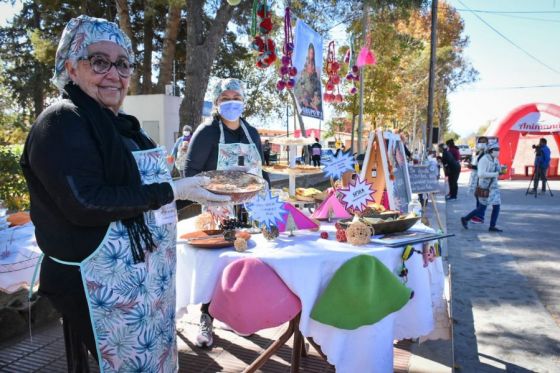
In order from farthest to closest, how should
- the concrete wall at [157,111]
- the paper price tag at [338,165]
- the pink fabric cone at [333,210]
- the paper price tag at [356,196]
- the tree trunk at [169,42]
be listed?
the concrete wall at [157,111]
the tree trunk at [169,42]
the paper price tag at [338,165]
the pink fabric cone at [333,210]
the paper price tag at [356,196]

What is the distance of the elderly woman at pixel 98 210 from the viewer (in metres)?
1.36

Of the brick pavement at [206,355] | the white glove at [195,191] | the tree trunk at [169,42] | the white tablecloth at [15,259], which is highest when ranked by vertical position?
the tree trunk at [169,42]

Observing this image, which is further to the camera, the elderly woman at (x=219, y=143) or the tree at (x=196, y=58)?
the tree at (x=196, y=58)

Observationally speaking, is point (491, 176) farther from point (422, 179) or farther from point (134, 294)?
point (134, 294)

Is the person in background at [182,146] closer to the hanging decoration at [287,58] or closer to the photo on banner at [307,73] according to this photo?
the hanging decoration at [287,58]

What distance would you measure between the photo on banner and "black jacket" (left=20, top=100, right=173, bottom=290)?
12.2 feet

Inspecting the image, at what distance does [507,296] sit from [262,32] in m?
4.29

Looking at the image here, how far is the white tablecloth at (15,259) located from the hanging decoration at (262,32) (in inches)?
147

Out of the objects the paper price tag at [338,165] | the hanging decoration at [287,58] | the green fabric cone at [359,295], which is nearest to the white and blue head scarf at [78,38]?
the green fabric cone at [359,295]

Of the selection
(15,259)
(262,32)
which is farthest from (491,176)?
(15,259)

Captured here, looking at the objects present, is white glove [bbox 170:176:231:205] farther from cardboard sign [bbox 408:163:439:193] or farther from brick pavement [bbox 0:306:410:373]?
cardboard sign [bbox 408:163:439:193]

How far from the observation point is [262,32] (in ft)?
18.2

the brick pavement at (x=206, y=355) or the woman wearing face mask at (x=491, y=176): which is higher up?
the woman wearing face mask at (x=491, y=176)

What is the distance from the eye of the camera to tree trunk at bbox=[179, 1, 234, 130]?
1030 centimetres
